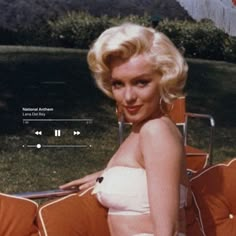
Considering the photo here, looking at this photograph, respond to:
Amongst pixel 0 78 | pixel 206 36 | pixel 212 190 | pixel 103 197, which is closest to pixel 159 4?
pixel 206 36

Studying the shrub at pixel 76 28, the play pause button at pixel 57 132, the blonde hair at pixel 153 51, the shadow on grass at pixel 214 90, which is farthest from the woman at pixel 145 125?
the shrub at pixel 76 28

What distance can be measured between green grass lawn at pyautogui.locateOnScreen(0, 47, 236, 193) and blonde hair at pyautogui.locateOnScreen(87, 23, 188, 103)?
115 inches

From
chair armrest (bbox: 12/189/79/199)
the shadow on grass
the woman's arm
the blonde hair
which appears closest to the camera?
the woman's arm

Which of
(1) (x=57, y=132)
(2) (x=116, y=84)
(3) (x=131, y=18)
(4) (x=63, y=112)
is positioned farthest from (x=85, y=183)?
(3) (x=131, y=18)

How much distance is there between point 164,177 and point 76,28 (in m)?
6.55

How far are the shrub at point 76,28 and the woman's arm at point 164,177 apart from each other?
607cm

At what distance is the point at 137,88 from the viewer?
2104 millimetres

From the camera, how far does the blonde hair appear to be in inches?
82.0

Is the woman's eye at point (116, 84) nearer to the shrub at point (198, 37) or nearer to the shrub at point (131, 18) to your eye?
the shrub at point (131, 18)

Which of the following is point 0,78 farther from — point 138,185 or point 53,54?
point 138,185

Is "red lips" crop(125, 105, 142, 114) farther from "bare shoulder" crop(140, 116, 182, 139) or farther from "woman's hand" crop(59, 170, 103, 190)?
"woman's hand" crop(59, 170, 103, 190)

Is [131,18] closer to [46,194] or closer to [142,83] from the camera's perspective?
[46,194]

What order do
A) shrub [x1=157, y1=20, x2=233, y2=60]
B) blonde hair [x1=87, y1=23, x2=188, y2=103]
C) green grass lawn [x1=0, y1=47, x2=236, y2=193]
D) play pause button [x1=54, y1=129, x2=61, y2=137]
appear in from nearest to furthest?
1. blonde hair [x1=87, y1=23, x2=188, y2=103]
2. green grass lawn [x1=0, y1=47, x2=236, y2=193]
3. play pause button [x1=54, y1=129, x2=61, y2=137]
4. shrub [x1=157, y1=20, x2=233, y2=60]

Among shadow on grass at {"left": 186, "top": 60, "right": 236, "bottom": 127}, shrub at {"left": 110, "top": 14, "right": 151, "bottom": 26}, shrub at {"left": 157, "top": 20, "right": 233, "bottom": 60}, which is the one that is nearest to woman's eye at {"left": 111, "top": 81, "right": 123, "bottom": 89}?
shadow on grass at {"left": 186, "top": 60, "right": 236, "bottom": 127}
